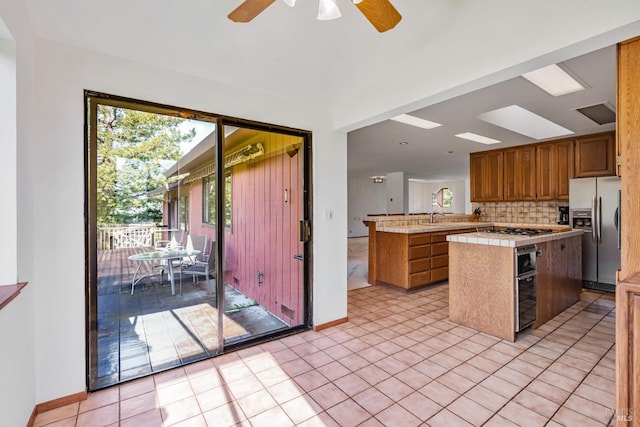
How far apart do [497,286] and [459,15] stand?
2.26 m

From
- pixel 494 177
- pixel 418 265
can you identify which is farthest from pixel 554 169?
pixel 418 265

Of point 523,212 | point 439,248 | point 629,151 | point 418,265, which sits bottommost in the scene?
point 418,265

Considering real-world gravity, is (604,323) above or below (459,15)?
below

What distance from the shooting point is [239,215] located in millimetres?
3363

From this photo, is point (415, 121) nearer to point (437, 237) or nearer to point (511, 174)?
point (437, 237)

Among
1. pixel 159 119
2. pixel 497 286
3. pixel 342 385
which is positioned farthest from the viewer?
pixel 497 286

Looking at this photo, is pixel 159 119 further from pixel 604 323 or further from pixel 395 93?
pixel 604 323

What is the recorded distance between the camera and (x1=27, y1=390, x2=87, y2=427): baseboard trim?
1.72 meters

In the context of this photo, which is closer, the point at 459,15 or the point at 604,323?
the point at 459,15

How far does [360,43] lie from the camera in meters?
2.08

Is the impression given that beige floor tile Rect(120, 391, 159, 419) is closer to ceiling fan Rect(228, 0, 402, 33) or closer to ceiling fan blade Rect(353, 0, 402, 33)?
ceiling fan Rect(228, 0, 402, 33)

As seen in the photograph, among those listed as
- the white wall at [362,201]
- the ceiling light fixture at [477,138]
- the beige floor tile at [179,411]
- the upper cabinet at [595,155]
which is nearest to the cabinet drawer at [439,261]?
the ceiling light fixture at [477,138]

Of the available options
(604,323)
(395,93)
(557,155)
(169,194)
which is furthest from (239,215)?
(557,155)

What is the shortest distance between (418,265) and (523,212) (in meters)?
2.62
